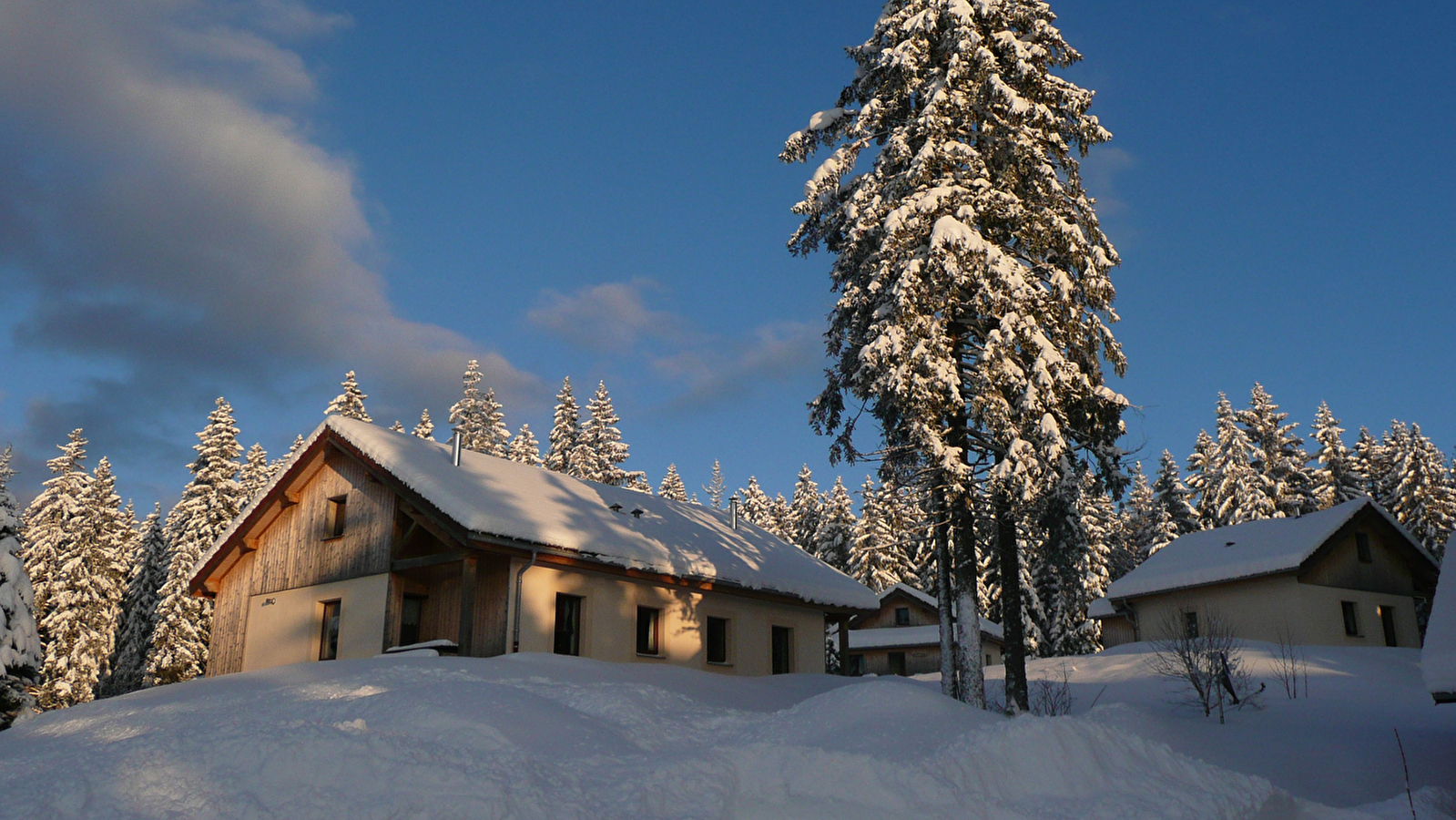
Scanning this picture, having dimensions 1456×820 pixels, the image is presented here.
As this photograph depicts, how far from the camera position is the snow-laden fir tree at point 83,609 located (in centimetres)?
3822

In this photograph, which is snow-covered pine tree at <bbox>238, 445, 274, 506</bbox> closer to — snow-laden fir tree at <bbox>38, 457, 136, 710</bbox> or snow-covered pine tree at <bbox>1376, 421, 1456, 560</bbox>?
snow-laden fir tree at <bbox>38, 457, 136, 710</bbox>

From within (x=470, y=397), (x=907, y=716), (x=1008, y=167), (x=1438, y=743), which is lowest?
(x=1438, y=743)

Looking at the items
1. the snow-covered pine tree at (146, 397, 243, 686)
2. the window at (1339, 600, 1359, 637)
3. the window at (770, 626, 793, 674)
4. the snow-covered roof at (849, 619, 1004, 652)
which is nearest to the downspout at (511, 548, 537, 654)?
the window at (770, 626, 793, 674)

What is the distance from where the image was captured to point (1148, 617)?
3559 centimetres

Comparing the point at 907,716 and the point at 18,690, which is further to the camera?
the point at 18,690

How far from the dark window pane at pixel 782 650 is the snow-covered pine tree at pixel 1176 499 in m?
36.6

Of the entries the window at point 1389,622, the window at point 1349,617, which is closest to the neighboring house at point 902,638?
the window at point 1349,617

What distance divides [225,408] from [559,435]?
17.5 m

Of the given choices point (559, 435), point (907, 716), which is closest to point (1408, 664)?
point (907, 716)

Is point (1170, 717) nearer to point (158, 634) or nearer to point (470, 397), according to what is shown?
point (158, 634)

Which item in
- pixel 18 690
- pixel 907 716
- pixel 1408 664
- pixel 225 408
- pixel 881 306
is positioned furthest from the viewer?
pixel 225 408

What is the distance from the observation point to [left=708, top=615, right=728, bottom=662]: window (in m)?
23.7

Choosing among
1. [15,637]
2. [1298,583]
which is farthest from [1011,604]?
[1298,583]

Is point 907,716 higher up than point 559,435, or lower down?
lower down
